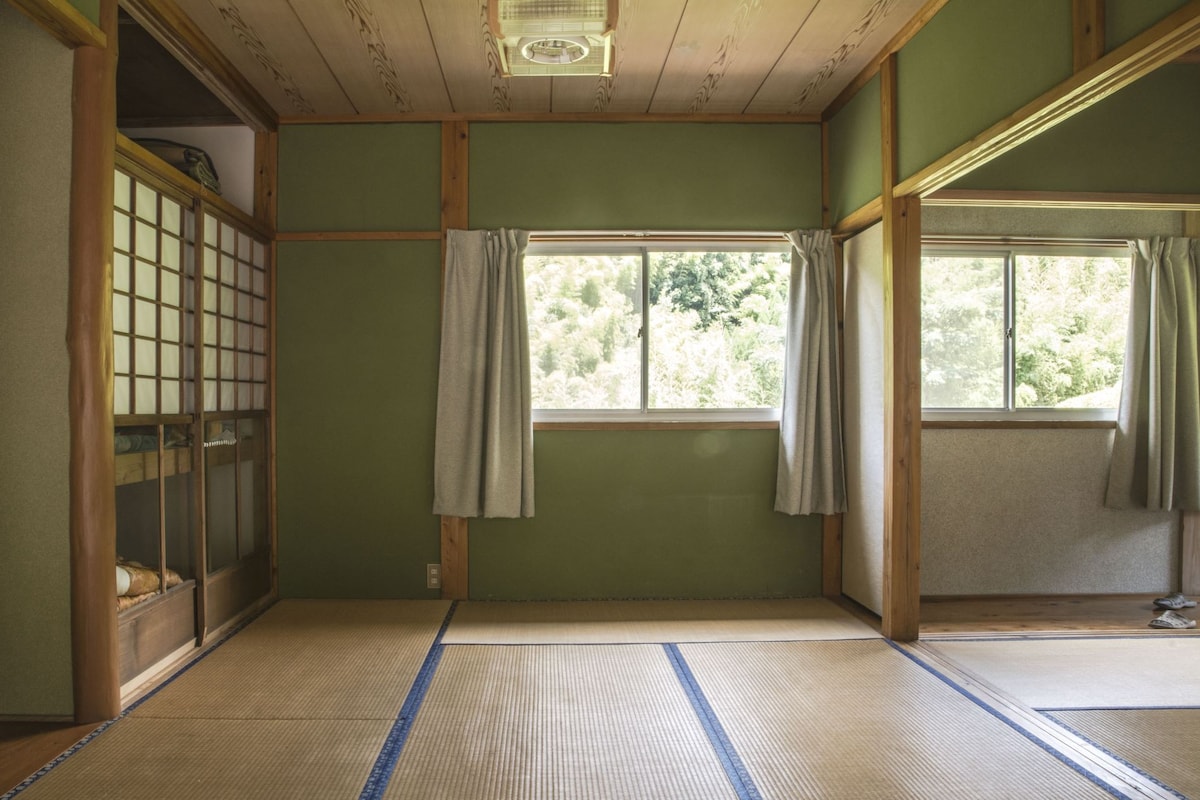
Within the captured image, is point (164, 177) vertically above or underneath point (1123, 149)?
underneath

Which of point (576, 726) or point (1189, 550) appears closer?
point (576, 726)

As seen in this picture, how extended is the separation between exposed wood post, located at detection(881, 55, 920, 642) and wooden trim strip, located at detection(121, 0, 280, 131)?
114 inches

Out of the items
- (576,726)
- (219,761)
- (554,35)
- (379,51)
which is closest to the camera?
(219,761)

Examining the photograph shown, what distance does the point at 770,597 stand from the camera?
387cm

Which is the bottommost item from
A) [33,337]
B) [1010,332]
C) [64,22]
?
[33,337]

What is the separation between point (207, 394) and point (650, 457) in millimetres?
2126

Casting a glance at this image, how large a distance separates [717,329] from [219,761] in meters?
2.91

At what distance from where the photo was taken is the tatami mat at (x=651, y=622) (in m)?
3.22

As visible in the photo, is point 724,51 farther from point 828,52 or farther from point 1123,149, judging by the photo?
point 1123,149

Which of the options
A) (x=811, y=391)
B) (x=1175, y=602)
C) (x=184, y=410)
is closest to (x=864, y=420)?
(x=811, y=391)

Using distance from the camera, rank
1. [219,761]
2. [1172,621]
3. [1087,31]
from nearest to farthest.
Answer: [1087,31], [219,761], [1172,621]

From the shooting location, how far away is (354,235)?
3.78 m

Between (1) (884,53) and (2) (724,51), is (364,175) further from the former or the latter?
(1) (884,53)

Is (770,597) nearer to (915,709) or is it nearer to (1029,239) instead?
(915,709)
